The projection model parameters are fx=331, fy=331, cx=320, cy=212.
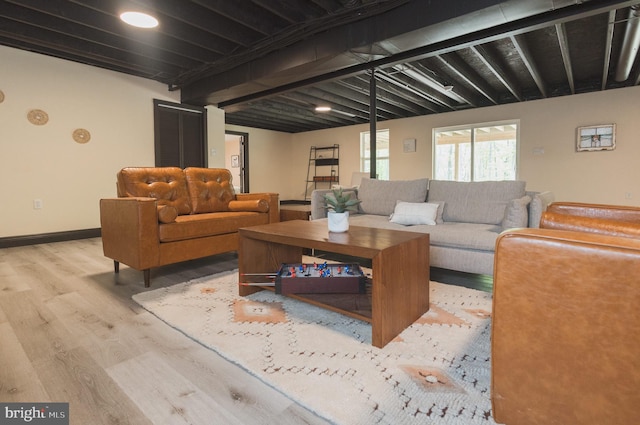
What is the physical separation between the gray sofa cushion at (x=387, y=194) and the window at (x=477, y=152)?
4.22 m

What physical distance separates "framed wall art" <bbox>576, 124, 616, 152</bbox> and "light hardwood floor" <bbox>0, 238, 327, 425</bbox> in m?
6.66

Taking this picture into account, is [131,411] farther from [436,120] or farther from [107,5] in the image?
[436,120]

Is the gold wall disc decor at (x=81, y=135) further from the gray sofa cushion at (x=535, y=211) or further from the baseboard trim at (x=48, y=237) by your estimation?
the gray sofa cushion at (x=535, y=211)

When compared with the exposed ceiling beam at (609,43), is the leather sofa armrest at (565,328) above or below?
below

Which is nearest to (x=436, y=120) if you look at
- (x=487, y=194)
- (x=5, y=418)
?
(x=487, y=194)

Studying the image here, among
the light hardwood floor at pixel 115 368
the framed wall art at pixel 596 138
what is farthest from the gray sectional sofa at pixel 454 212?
the framed wall art at pixel 596 138

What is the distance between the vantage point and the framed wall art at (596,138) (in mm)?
5418

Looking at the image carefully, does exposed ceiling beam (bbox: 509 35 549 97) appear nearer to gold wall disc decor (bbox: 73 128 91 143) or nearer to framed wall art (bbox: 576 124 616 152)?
framed wall art (bbox: 576 124 616 152)

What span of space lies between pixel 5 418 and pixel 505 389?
157 cm

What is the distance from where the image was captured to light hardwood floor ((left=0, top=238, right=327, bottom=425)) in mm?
1118

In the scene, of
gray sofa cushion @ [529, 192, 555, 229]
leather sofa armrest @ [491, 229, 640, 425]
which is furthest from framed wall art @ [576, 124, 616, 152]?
leather sofa armrest @ [491, 229, 640, 425]

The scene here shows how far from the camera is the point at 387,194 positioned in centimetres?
345

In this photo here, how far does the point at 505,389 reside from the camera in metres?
0.87

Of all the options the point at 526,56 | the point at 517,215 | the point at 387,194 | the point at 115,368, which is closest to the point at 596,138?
the point at 526,56
